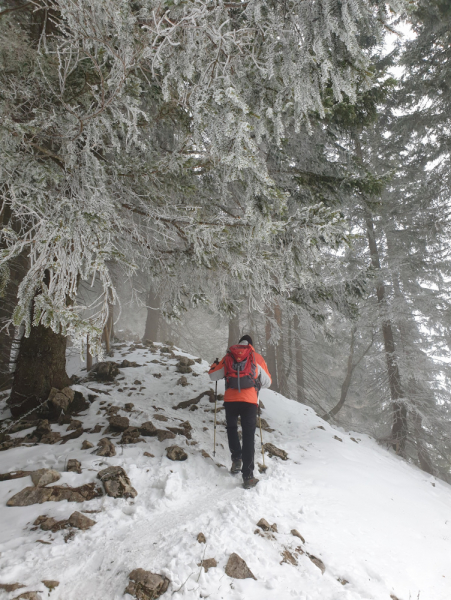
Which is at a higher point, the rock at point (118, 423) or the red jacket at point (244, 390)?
the red jacket at point (244, 390)

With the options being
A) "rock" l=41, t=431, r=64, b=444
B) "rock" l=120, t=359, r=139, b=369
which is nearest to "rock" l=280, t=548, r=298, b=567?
"rock" l=41, t=431, r=64, b=444

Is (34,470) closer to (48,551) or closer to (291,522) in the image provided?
(48,551)

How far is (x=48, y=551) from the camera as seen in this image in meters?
2.69

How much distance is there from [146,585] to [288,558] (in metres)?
1.45

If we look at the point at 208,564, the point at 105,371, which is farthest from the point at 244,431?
the point at 105,371

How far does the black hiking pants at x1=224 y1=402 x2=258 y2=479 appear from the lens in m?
4.45

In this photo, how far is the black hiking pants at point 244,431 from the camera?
445 centimetres

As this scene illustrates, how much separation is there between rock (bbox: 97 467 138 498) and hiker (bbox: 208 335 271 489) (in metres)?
1.57

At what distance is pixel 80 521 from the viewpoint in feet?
10.1

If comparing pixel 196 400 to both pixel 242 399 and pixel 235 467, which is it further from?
pixel 242 399

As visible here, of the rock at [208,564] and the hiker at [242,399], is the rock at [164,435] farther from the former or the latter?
the rock at [208,564]

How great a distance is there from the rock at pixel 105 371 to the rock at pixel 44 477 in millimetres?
4184

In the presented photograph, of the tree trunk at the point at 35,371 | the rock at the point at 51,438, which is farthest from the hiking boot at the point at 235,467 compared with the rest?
the tree trunk at the point at 35,371

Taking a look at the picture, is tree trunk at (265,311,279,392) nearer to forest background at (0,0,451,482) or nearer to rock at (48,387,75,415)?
forest background at (0,0,451,482)
